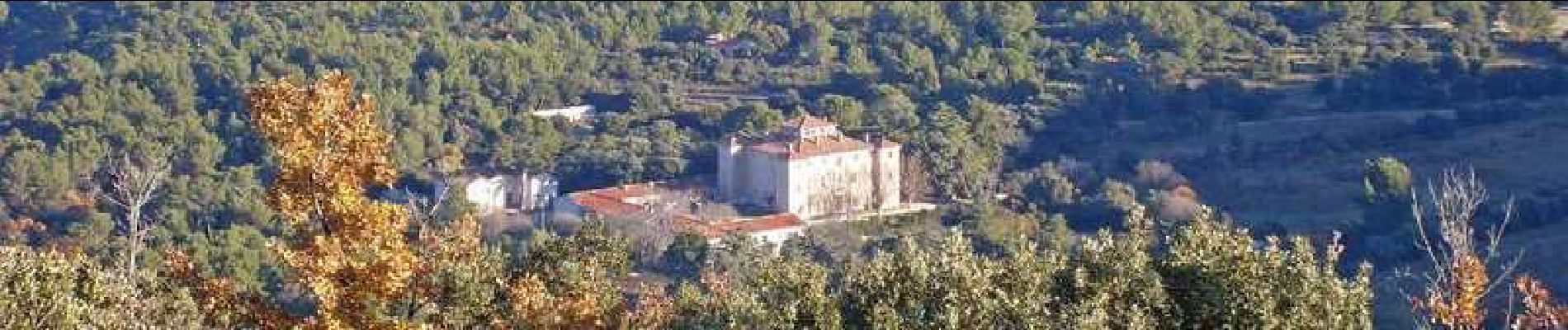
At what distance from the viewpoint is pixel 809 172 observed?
4038 cm

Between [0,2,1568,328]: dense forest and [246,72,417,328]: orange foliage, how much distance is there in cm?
2

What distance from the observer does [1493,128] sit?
1630 inches

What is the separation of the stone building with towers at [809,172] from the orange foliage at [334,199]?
29145 millimetres

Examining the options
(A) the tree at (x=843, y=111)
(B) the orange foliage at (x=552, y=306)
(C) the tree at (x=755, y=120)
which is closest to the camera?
(B) the orange foliage at (x=552, y=306)

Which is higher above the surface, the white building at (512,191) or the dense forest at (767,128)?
the dense forest at (767,128)

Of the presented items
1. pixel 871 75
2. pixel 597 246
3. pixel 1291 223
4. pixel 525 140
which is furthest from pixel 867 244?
pixel 597 246

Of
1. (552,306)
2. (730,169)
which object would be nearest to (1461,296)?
(552,306)

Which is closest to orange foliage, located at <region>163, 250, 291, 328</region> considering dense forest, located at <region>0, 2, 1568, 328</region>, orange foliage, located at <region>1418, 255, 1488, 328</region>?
dense forest, located at <region>0, 2, 1568, 328</region>

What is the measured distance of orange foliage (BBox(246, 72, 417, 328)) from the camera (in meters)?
10.5

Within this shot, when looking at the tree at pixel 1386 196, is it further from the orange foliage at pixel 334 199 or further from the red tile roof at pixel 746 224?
the orange foliage at pixel 334 199

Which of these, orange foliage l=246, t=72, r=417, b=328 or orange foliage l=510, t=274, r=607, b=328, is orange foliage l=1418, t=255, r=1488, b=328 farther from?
orange foliage l=246, t=72, r=417, b=328

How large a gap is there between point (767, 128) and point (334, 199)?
1313 inches

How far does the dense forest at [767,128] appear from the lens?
35.7 feet

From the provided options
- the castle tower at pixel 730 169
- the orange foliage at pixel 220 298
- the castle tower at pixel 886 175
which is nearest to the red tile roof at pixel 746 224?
the castle tower at pixel 730 169
